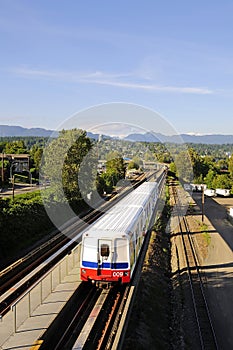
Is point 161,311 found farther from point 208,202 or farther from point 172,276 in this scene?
point 208,202

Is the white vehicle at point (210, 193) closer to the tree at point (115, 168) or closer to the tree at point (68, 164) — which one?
the tree at point (115, 168)

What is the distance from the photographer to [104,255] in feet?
42.0

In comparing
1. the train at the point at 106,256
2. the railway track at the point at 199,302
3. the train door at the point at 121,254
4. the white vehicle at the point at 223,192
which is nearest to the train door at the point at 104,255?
the train at the point at 106,256

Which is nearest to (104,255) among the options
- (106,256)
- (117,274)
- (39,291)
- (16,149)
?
(106,256)

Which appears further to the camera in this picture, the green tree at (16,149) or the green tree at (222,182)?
the green tree at (16,149)

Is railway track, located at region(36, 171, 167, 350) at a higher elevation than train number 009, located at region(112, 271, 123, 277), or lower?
lower

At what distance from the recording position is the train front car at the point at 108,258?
41.9 ft

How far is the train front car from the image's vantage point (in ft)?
41.9

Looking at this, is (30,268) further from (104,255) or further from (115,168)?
(115,168)

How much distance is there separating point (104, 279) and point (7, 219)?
9.08 m

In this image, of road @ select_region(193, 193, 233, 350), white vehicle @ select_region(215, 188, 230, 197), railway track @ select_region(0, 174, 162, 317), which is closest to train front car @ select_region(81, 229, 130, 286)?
railway track @ select_region(0, 174, 162, 317)

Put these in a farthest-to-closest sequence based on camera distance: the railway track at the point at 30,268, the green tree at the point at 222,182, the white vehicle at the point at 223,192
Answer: the green tree at the point at 222,182 → the white vehicle at the point at 223,192 → the railway track at the point at 30,268

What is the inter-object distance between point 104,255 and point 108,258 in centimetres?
17

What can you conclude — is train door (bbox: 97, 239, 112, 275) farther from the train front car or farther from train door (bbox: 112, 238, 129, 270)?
train door (bbox: 112, 238, 129, 270)
